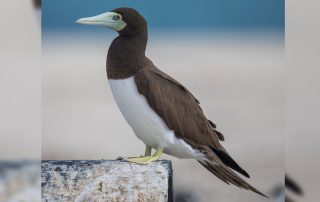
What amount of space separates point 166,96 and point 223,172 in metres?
0.36

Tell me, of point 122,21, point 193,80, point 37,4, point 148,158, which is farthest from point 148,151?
point 37,4

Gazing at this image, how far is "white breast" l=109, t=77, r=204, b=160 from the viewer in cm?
243

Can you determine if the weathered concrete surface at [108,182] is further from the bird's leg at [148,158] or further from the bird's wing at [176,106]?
the bird's wing at [176,106]

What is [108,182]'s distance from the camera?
2.46 m

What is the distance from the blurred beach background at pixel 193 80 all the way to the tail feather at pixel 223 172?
0.02 metres

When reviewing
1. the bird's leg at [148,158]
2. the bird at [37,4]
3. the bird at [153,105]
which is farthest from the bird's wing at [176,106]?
the bird at [37,4]

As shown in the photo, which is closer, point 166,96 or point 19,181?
point 166,96

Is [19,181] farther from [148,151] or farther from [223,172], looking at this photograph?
[223,172]

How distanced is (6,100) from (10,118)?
0.23 ft

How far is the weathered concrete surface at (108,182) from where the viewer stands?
2451 millimetres

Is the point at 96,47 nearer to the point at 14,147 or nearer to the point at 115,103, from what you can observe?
the point at 115,103

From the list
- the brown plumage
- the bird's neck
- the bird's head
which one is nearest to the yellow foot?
the brown plumage

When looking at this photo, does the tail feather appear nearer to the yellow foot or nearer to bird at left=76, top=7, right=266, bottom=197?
bird at left=76, top=7, right=266, bottom=197

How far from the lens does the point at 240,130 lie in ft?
8.31
